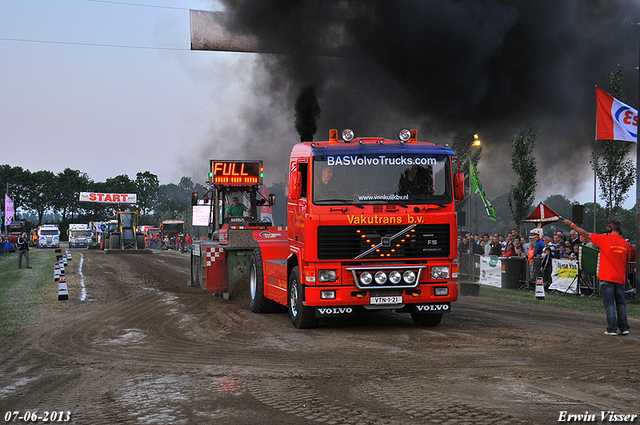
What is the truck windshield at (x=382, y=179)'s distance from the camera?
10.0m

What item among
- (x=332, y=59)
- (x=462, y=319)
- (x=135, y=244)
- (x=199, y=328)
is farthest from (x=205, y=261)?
(x=135, y=244)

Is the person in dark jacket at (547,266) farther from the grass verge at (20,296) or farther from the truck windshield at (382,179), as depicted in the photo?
the grass verge at (20,296)

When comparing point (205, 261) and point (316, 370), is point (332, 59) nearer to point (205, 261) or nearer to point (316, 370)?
point (205, 261)

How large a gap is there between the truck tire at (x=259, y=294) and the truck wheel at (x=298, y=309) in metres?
1.70

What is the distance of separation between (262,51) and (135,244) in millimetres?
31631

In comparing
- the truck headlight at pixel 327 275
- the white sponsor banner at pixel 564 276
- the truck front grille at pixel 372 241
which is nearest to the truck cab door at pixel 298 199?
the truck front grille at pixel 372 241

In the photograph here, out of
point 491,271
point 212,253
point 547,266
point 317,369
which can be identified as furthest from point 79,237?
point 317,369

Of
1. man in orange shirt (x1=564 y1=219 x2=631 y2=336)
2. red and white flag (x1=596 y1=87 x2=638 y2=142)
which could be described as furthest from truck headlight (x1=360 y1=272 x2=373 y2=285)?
red and white flag (x1=596 y1=87 x2=638 y2=142)

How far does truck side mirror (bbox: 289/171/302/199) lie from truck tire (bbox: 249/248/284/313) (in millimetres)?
2521

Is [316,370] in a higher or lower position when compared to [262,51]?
lower

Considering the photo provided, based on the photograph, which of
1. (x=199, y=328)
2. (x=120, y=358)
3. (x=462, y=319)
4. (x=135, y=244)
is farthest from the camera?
(x=135, y=244)

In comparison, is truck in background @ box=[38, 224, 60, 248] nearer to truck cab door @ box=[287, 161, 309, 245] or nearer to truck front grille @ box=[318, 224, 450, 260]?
truck cab door @ box=[287, 161, 309, 245]

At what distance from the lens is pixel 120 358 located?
8.18m

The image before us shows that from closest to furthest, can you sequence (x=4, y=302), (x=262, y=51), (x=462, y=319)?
(x=462, y=319) → (x=4, y=302) → (x=262, y=51)
